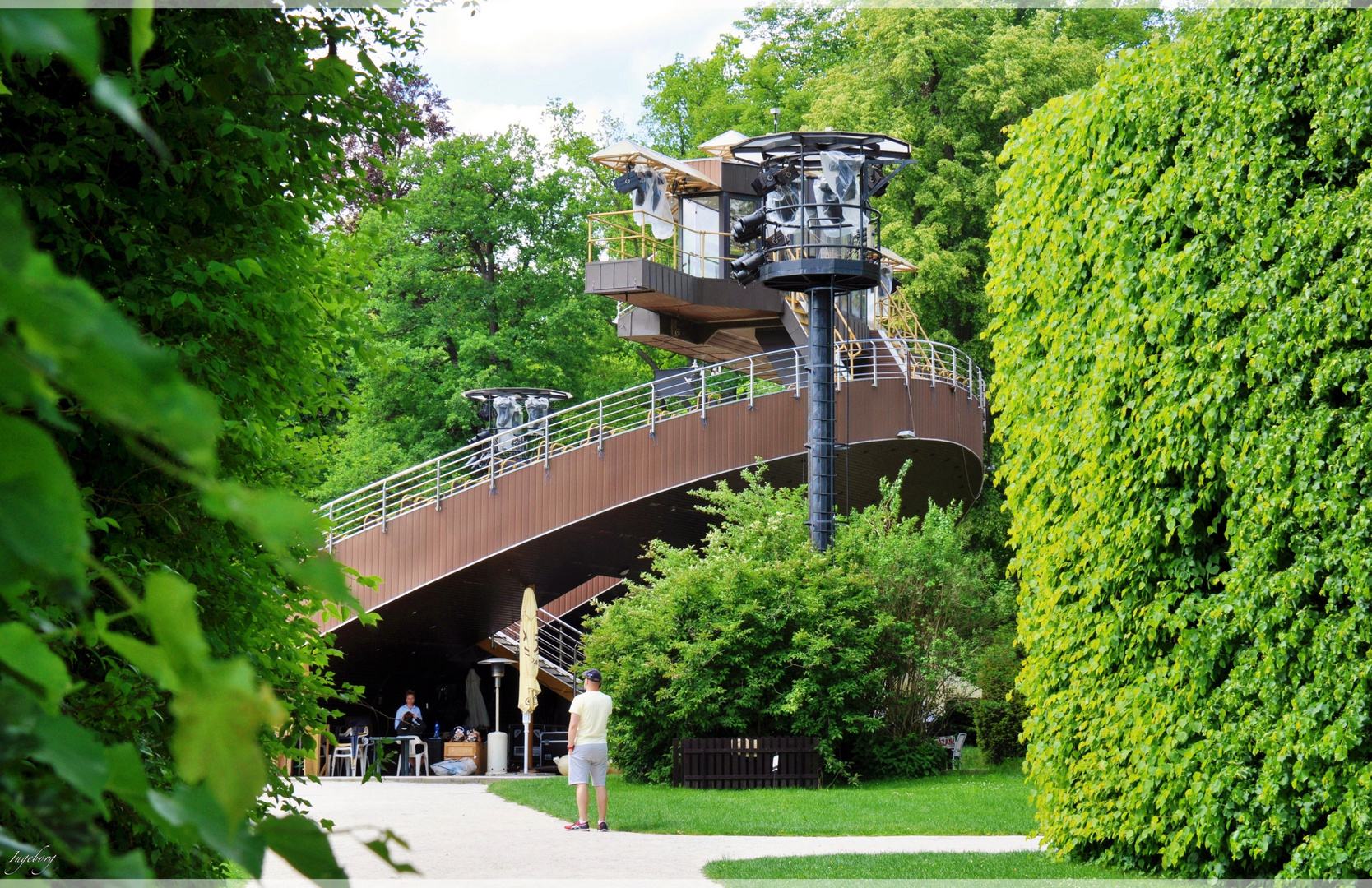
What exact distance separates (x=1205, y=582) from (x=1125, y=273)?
1.96 meters

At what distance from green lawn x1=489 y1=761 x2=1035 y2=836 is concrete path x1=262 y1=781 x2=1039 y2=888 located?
0.45 m

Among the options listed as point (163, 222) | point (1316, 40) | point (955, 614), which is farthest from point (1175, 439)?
point (955, 614)

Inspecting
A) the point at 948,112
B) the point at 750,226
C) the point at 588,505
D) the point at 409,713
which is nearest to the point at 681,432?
the point at 588,505

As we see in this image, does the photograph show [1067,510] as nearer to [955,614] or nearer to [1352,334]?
[1352,334]

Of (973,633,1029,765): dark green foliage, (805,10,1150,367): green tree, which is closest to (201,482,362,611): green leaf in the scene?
(973,633,1029,765): dark green foliage

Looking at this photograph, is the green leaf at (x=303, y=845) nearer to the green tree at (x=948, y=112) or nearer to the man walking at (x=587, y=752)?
the man walking at (x=587, y=752)

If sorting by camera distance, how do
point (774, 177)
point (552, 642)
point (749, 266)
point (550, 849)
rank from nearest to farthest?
point (550, 849), point (774, 177), point (749, 266), point (552, 642)

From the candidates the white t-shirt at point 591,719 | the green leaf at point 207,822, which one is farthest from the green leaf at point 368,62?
the white t-shirt at point 591,719

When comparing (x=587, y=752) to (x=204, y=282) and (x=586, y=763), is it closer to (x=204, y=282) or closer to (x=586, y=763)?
(x=586, y=763)

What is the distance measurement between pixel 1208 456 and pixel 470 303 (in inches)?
1115

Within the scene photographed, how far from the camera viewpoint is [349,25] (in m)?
5.34

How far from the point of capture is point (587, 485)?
74.3 ft

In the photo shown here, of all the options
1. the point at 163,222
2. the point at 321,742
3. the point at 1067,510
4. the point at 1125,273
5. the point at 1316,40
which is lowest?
the point at 321,742

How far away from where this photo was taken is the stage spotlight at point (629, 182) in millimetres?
26984
